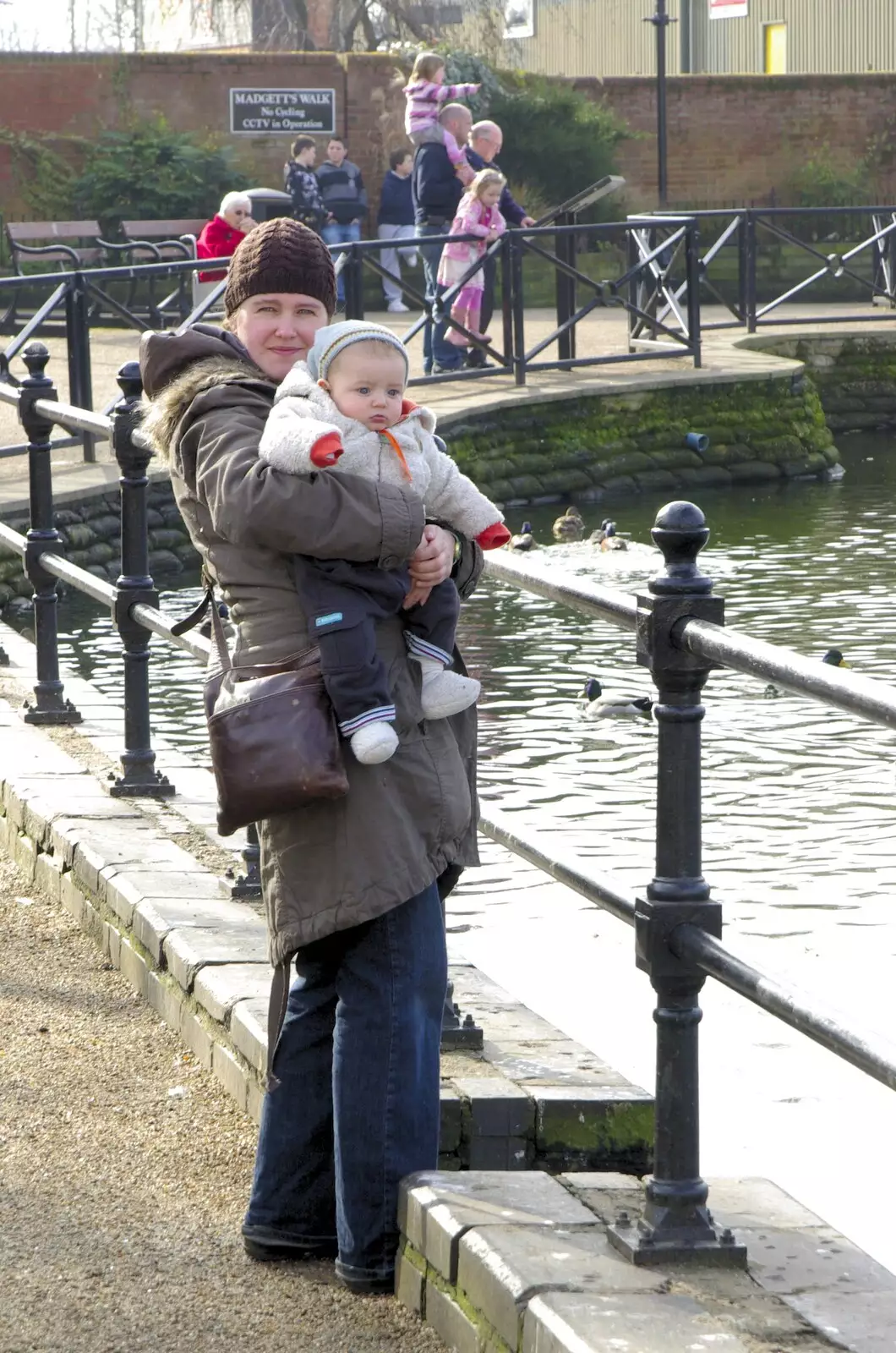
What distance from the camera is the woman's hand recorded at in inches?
111

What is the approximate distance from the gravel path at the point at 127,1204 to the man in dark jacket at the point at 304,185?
17109 mm

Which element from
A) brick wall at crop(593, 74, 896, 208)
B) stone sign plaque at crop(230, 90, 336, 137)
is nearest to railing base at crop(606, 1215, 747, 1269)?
stone sign plaque at crop(230, 90, 336, 137)

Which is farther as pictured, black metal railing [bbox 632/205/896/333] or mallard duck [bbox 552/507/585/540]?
black metal railing [bbox 632/205/896/333]

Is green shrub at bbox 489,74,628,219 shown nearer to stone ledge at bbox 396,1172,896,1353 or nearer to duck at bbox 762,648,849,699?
duck at bbox 762,648,849,699

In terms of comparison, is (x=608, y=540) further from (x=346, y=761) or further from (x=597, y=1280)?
(x=597, y=1280)

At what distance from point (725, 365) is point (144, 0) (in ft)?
103

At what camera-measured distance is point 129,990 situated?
13.8ft

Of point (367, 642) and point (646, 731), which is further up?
point (367, 642)

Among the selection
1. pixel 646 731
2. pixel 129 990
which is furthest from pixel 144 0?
pixel 129 990

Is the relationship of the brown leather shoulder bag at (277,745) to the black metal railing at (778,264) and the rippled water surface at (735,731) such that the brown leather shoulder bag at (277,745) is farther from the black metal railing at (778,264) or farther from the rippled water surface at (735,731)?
the black metal railing at (778,264)

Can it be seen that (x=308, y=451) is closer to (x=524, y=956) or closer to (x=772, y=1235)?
(x=772, y=1235)

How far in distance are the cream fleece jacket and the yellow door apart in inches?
1525

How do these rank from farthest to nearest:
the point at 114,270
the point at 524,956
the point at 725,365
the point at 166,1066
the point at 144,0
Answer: the point at 144,0, the point at 725,365, the point at 114,270, the point at 524,956, the point at 166,1066

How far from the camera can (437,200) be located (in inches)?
617
